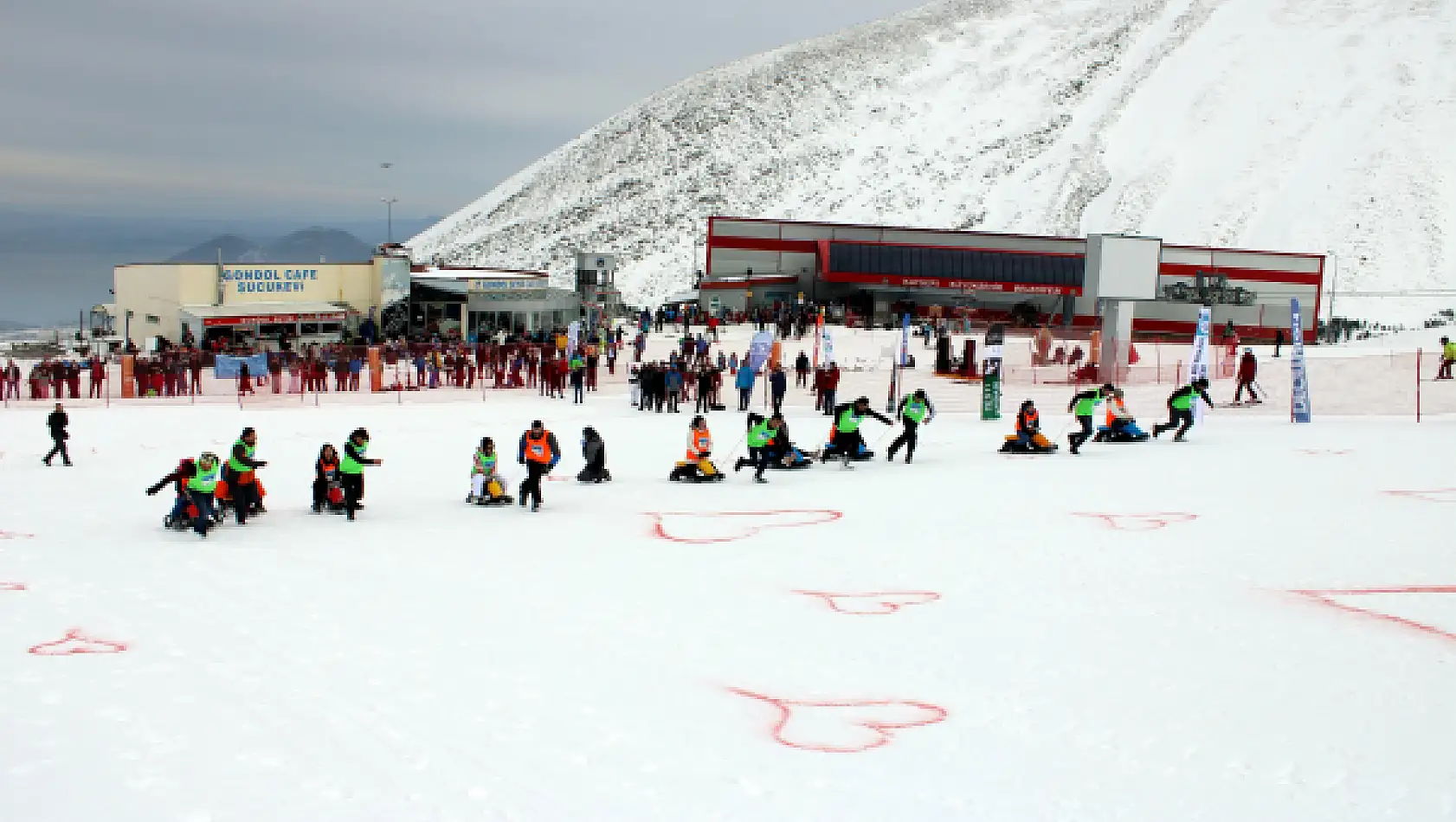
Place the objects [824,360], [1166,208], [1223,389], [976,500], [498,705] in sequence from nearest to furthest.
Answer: [498,705]
[976,500]
[1223,389]
[824,360]
[1166,208]

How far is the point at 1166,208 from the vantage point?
81.9 m

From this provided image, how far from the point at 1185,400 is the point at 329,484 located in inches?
572

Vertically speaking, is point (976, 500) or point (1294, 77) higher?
point (1294, 77)

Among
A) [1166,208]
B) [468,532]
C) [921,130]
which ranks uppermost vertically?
[921,130]

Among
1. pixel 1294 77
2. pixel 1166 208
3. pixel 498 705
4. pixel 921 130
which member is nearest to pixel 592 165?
pixel 921 130

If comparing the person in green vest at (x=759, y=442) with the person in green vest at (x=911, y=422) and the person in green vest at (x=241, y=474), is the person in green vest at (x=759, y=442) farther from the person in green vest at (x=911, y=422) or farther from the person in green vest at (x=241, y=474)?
the person in green vest at (x=241, y=474)

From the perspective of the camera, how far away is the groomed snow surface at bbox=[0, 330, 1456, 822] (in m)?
6.21

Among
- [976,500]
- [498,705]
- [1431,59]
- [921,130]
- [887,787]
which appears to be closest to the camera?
[887,787]

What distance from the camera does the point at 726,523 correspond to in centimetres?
1425

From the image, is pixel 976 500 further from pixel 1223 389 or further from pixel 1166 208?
pixel 1166 208

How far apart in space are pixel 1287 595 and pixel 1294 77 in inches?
3827

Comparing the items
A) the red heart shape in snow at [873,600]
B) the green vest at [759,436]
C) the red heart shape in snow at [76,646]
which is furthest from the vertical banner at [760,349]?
the red heart shape in snow at [76,646]

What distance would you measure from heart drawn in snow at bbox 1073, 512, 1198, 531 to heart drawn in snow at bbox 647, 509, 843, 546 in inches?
124

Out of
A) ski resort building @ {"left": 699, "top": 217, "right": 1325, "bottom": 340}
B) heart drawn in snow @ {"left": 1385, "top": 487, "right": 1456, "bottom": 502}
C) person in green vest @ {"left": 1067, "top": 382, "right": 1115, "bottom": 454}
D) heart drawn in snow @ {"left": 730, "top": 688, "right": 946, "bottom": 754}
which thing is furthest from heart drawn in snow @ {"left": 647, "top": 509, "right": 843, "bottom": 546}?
ski resort building @ {"left": 699, "top": 217, "right": 1325, "bottom": 340}
